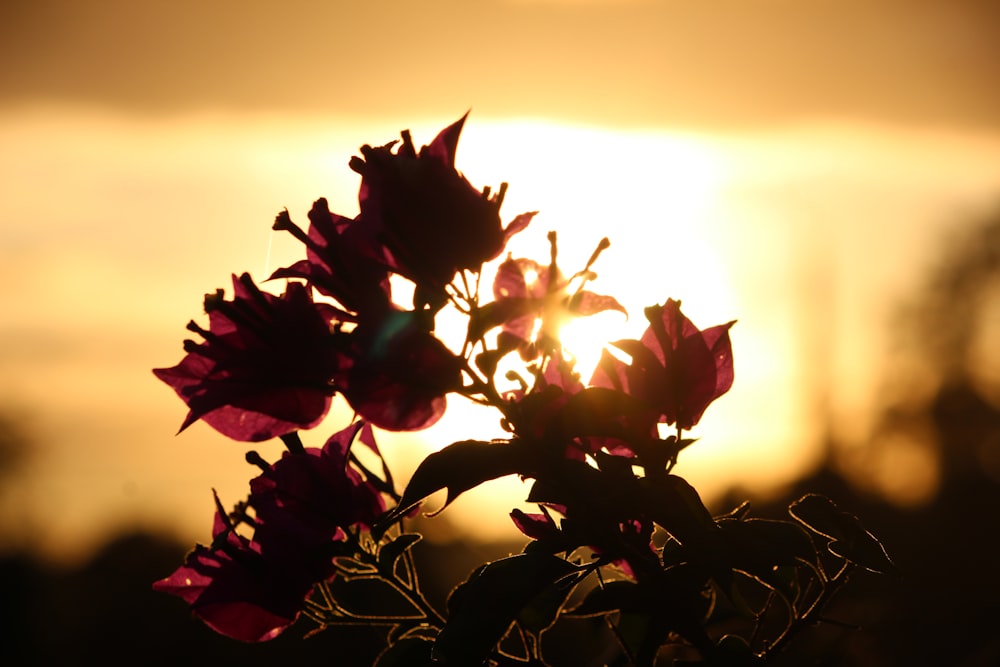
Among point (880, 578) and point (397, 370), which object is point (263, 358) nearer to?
point (397, 370)

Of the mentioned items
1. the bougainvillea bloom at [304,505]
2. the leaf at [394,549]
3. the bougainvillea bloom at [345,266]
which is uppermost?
the bougainvillea bloom at [345,266]

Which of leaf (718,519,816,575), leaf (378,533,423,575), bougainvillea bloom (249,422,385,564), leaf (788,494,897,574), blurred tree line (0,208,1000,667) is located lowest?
blurred tree line (0,208,1000,667)

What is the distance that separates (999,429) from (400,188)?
19.5 m

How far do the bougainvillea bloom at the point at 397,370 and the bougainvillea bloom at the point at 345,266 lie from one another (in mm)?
34

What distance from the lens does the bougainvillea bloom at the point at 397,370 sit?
3.35 feet

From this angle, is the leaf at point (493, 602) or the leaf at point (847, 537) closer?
the leaf at point (493, 602)

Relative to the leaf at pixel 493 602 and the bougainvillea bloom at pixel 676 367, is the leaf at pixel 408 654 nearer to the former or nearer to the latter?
the leaf at pixel 493 602

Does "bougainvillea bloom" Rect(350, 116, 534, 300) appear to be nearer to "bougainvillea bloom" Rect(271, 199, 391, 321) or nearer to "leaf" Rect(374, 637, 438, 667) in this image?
"bougainvillea bloom" Rect(271, 199, 391, 321)

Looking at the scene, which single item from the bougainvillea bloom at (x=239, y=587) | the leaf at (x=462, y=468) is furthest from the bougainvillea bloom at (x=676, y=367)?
the bougainvillea bloom at (x=239, y=587)

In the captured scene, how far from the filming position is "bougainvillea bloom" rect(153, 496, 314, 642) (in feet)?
3.86

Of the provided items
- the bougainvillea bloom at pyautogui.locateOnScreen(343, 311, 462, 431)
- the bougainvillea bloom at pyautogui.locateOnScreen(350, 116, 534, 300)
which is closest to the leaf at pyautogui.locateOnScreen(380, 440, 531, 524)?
the bougainvillea bloom at pyautogui.locateOnScreen(343, 311, 462, 431)

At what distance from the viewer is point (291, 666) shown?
8.56 m

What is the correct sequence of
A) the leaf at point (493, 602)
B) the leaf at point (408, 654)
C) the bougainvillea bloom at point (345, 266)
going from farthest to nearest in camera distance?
the leaf at point (408, 654) < the bougainvillea bloom at point (345, 266) < the leaf at point (493, 602)

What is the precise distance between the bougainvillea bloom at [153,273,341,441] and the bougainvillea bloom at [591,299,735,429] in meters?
0.30
